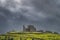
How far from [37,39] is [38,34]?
1.07m

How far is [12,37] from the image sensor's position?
3688 centimetres

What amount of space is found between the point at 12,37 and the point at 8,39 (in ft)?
3.26

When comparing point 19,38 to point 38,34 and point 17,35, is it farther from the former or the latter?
Answer: point 38,34

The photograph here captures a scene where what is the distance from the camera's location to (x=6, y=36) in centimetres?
3691

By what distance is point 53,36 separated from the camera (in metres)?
36.0

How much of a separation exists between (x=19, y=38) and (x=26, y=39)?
146 centimetres

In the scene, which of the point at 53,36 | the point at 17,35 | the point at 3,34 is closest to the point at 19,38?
the point at 17,35

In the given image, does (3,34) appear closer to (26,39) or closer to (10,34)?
(10,34)

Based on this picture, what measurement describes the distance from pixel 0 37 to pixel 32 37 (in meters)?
6.75

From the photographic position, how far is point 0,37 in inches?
1457

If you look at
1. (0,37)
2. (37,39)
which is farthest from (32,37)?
(0,37)

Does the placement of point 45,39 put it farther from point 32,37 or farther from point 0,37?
point 0,37

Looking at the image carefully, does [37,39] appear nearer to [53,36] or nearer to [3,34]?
[53,36]

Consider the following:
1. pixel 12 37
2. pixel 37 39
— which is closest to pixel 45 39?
pixel 37 39
